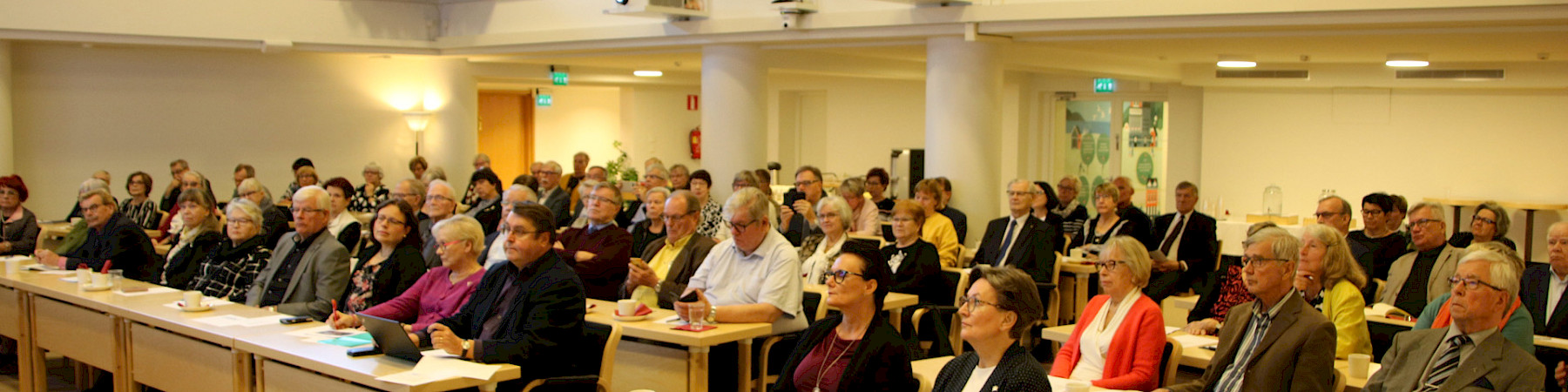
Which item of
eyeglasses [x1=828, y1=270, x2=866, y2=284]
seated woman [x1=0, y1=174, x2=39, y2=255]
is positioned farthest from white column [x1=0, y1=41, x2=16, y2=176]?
eyeglasses [x1=828, y1=270, x2=866, y2=284]

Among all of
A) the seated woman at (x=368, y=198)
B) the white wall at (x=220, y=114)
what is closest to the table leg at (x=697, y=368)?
the seated woman at (x=368, y=198)

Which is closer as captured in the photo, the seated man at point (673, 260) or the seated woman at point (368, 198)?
the seated man at point (673, 260)

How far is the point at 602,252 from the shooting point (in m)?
6.65

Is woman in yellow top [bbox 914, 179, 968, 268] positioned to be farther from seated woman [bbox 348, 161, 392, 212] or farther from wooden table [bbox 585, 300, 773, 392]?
seated woman [bbox 348, 161, 392, 212]

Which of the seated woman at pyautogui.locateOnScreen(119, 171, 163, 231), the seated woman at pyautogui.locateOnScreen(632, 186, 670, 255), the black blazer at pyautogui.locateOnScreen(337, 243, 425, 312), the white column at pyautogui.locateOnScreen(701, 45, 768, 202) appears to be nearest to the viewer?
the black blazer at pyautogui.locateOnScreen(337, 243, 425, 312)

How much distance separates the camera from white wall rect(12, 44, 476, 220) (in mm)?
13109

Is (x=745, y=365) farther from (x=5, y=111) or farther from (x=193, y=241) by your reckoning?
(x=5, y=111)

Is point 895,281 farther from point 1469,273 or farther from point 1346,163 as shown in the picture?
point 1346,163

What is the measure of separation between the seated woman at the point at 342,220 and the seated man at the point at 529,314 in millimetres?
2892

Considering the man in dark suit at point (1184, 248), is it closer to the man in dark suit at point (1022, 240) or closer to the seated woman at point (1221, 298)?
the man in dark suit at point (1022, 240)

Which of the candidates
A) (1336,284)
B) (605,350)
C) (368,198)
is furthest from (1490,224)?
(368,198)

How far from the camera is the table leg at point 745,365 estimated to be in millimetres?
5332

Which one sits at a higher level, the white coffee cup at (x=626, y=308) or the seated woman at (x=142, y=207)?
the seated woman at (x=142, y=207)

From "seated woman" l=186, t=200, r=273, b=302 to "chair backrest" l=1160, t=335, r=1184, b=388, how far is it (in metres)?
4.53
